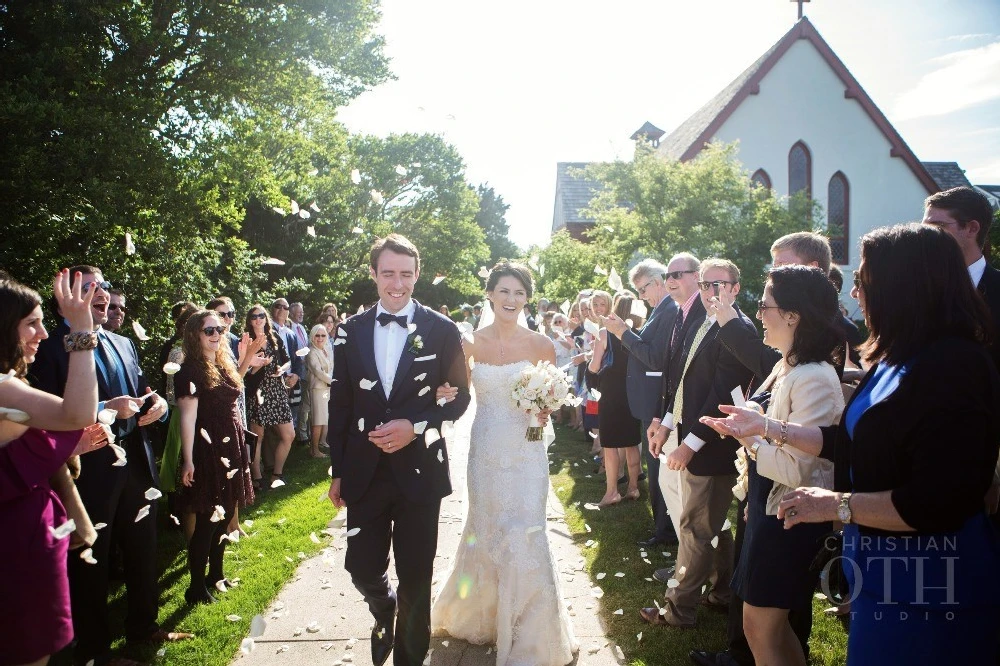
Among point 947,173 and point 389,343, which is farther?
point 947,173

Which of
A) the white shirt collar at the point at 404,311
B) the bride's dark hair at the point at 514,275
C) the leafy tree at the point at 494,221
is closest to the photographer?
the white shirt collar at the point at 404,311

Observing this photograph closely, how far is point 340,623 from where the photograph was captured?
4.88 m

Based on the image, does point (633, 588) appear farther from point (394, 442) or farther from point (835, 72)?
point (835, 72)

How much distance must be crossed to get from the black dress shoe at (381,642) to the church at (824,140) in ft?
88.3

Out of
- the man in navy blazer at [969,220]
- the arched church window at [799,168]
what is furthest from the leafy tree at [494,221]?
the man in navy blazer at [969,220]

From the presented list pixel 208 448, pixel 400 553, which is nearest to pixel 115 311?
pixel 208 448

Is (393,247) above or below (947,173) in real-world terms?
below

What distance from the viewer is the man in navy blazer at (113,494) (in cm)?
407

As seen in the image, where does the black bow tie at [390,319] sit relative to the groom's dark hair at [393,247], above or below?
below

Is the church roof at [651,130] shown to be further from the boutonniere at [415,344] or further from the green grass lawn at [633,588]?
the boutonniere at [415,344]

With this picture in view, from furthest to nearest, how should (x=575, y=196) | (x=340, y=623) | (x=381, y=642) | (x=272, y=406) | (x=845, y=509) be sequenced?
(x=575, y=196), (x=272, y=406), (x=340, y=623), (x=381, y=642), (x=845, y=509)

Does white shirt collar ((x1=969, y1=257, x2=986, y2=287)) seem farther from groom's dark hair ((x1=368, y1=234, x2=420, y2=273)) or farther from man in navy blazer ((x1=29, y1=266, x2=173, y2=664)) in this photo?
man in navy blazer ((x1=29, y1=266, x2=173, y2=664))

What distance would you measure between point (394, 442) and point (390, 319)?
0.79 meters

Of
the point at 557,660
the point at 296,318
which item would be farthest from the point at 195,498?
the point at 296,318
